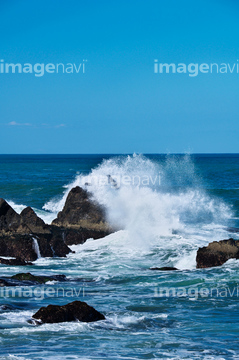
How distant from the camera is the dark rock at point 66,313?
39.5ft

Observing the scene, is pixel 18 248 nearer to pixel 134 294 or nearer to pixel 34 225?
pixel 34 225

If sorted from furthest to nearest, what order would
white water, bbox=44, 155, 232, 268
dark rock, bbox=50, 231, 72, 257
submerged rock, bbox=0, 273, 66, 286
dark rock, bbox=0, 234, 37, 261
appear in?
white water, bbox=44, 155, 232, 268 → dark rock, bbox=50, 231, 72, 257 → dark rock, bbox=0, 234, 37, 261 → submerged rock, bbox=0, 273, 66, 286

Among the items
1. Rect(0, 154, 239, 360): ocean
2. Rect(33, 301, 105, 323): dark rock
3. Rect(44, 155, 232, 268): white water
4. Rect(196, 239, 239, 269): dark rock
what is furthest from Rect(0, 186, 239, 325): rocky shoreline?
Rect(33, 301, 105, 323): dark rock

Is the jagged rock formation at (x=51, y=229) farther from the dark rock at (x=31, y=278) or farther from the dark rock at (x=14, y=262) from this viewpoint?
the dark rock at (x=31, y=278)

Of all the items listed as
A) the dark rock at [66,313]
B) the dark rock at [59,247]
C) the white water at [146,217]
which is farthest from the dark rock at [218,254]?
the dark rock at [66,313]

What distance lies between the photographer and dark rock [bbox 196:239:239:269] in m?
19.0

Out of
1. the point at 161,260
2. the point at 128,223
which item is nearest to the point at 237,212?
the point at 128,223

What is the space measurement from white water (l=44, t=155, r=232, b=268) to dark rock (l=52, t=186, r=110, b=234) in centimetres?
59

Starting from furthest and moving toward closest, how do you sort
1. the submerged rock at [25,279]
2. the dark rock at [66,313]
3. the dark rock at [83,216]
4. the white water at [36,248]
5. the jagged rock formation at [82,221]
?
the dark rock at [83,216]
the jagged rock formation at [82,221]
the white water at [36,248]
the submerged rock at [25,279]
the dark rock at [66,313]

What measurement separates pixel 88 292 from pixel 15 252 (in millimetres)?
6235

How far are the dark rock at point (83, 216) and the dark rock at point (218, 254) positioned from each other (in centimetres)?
685

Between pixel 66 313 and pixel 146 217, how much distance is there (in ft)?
48.7

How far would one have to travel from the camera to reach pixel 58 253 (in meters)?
21.5

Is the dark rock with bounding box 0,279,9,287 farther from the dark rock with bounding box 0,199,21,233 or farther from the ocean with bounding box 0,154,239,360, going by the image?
the dark rock with bounding box 0,199,21,233
